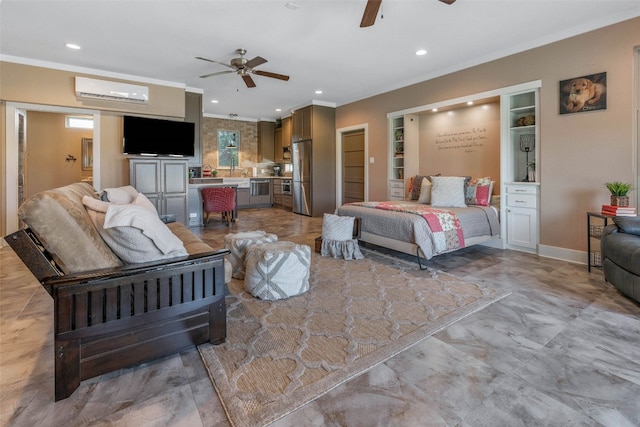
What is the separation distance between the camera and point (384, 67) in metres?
5.00

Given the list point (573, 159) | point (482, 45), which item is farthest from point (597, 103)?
point (482, 45)

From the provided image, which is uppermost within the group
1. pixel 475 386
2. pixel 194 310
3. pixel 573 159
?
pixel 573 159

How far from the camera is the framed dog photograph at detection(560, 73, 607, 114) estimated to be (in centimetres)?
345

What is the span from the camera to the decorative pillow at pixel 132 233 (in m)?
1.57

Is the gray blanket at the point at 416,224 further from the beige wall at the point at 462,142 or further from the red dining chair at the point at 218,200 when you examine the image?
the red dining chair at the point at 218,200

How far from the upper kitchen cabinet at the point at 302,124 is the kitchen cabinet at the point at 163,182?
2.92 meters

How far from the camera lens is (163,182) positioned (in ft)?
18.3

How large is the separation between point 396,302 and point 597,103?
3245mm

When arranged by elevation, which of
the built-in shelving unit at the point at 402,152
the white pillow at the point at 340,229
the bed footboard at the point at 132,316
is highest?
the built-in shelving unit at the point at 402,152

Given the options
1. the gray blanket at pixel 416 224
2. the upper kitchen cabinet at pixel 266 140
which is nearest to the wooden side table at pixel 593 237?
the gray blanket at pixel 416 224

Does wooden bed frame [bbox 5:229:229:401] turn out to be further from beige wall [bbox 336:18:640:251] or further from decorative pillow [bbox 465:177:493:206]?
beige wall [bbox 336:18:640:251]

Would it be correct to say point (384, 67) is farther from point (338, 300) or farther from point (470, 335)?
point (470, 335)

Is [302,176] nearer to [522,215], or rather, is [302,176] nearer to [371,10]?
[522,215]

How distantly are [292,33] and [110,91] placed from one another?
10.7ft
